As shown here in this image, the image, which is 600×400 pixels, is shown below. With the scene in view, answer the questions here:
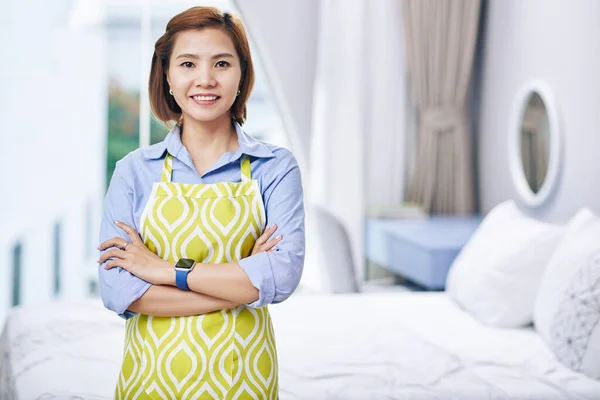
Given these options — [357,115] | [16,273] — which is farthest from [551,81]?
[16,273]

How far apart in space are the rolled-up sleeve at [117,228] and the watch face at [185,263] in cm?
6

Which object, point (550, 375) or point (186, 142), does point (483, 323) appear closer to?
point (550, 375)

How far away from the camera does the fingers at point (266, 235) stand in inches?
54.7

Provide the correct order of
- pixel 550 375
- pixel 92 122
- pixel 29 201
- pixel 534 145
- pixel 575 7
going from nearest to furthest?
1. pixel 550 375
2. pixel 575 7
3. pixel 534 145
4. pixel 29 201
5. pixel 92 122

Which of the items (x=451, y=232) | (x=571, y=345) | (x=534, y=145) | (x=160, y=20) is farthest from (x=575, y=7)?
(x=160, y=20)

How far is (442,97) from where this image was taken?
14.0ft

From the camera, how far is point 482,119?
425 cm

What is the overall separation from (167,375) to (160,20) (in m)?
4.34

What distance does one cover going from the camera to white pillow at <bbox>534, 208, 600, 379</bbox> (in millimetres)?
2127

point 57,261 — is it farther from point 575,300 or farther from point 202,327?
point 202,327

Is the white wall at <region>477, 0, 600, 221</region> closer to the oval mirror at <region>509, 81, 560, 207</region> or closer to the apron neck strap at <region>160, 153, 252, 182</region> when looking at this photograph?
the oval mirror at <region>509, 81, 560, 207</region>

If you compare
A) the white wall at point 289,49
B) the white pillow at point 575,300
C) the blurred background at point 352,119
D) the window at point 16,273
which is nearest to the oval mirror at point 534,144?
the blurred background at point 352,119

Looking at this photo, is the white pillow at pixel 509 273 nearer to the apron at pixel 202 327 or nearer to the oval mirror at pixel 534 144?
the oval mirror at pixel 534 144

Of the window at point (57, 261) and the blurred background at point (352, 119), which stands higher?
the blurred background at point (352, 119)
